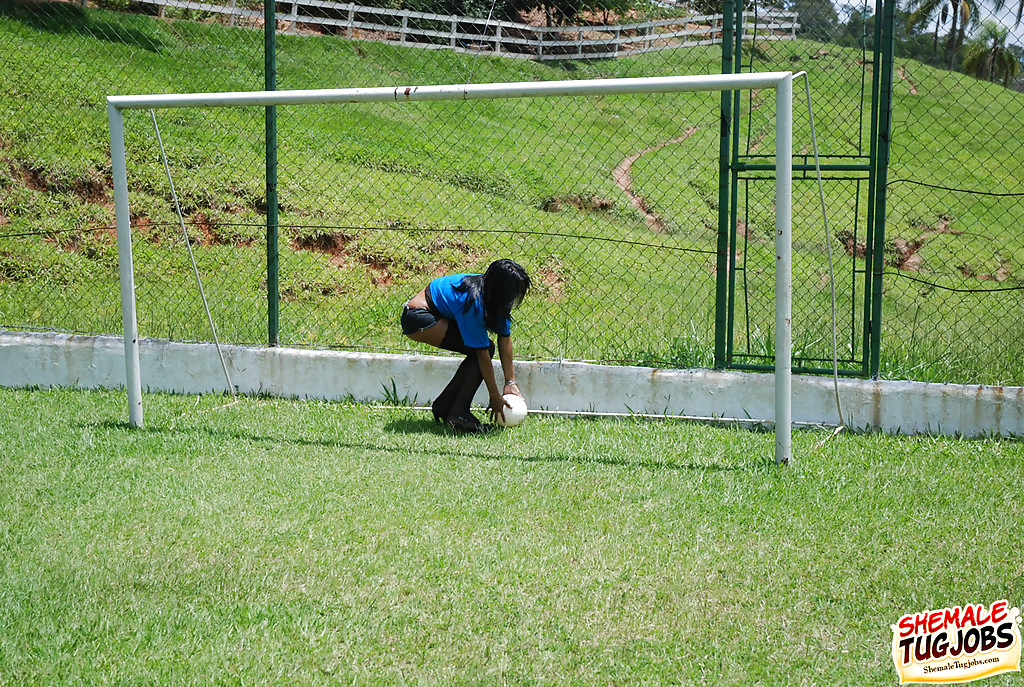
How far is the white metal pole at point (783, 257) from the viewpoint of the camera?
15.6ft

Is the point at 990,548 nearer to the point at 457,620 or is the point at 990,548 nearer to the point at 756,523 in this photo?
the point at 756,523

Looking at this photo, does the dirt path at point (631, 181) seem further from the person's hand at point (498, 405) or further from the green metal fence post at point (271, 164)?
the green metal fence post at point (271, 164)

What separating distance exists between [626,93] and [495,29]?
1887 millimetres

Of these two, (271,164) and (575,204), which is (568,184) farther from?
(271,164)

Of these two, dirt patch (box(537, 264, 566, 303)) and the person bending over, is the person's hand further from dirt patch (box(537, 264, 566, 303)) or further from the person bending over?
dirt patch (box(537, 264, 566, 303))

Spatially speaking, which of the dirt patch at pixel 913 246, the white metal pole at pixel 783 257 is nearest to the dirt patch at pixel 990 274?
the dirt patch at pixel 913 246

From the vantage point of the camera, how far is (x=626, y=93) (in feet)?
16.1

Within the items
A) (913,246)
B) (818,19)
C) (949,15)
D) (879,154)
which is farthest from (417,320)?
(913,246)

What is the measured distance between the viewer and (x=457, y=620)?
10.8 feet

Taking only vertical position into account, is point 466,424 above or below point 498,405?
below

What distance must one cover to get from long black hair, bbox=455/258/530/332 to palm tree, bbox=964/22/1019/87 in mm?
3003

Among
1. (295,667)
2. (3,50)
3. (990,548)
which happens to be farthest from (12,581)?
(3,50)

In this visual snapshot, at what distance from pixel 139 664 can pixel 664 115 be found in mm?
4981

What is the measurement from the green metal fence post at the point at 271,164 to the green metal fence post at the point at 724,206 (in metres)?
3.01
